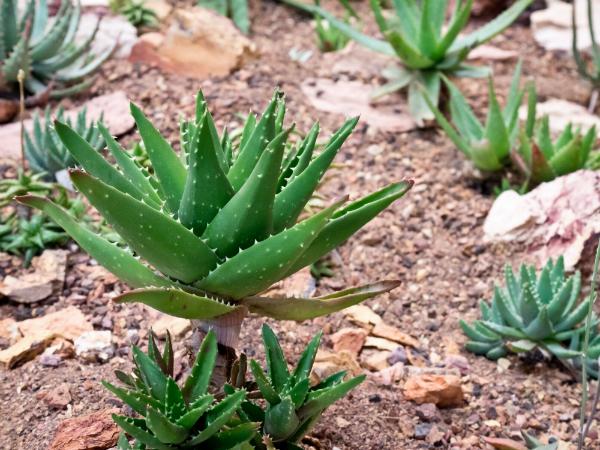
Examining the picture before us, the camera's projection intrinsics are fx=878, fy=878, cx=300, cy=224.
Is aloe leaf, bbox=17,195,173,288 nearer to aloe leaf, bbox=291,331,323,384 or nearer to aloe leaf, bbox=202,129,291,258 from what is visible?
aloe leaf, bbox=202,129,291,258

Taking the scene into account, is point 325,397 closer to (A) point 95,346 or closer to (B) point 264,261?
(B) point 264,261

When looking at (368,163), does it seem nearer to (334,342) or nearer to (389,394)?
(334,342)

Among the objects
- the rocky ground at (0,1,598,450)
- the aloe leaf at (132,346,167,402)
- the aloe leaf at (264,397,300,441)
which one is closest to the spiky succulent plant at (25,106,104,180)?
the rocky ground at (0,1,598,450)

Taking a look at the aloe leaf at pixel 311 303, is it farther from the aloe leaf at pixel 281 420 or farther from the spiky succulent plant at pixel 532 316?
the spiky succulent plant at pixel 532 316

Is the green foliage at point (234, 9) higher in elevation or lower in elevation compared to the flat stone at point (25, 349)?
higher

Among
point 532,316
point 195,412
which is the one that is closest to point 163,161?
point 195,412

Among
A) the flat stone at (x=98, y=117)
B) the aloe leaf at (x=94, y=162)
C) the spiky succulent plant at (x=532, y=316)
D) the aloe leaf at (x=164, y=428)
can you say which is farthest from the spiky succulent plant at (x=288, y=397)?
the flat stone at (x=98, y=117)
